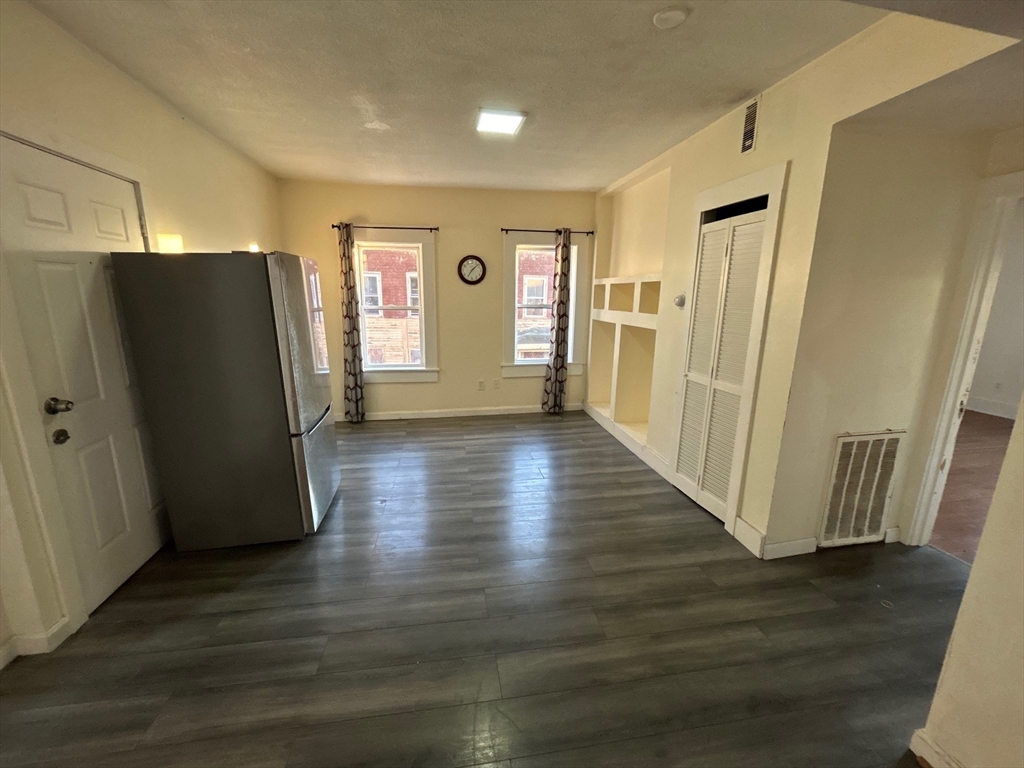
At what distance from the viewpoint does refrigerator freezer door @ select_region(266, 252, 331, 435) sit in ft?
7.14

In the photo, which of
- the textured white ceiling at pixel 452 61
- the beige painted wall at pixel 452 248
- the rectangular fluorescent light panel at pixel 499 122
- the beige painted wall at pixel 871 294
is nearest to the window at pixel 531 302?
the beige painted wall at pixel 452 248

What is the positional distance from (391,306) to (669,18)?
3768 millimetres

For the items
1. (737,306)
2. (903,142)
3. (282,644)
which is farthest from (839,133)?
(282,644)

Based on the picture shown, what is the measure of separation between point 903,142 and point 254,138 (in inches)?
159

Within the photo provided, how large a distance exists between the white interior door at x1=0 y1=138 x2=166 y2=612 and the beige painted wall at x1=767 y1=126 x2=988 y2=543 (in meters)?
3.45

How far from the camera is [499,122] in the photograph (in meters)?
2.70

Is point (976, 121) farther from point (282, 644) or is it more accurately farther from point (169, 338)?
point (169, 338)

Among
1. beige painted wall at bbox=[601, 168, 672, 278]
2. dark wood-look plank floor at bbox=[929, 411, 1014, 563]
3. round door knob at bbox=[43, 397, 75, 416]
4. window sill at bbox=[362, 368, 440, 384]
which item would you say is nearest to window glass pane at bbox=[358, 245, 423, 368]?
window sill at bbox=[362, 368, 440, 384]

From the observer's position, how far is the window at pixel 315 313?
2.57 meters

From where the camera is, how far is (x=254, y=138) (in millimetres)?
3045

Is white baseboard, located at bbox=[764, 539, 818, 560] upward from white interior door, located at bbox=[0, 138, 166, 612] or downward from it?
downward

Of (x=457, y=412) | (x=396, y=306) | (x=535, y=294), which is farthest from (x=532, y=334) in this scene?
(x=396, y=306)

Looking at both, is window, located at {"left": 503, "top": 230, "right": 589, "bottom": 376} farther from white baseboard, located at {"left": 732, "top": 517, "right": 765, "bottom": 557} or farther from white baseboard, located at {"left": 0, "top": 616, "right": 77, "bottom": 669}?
white baseboard, located at {"left": 0, "top": 616, "right": 77, "bottom": 669}

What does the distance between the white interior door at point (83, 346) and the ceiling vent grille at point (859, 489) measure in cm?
384
